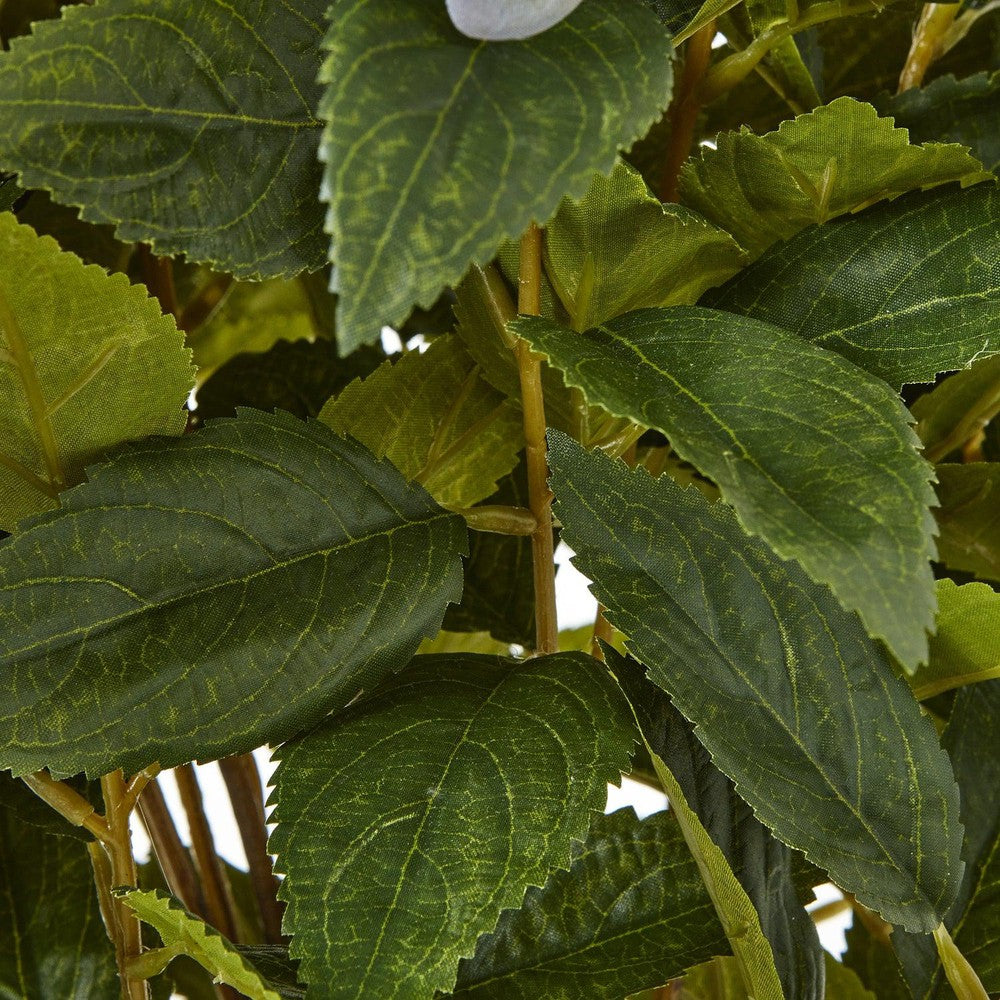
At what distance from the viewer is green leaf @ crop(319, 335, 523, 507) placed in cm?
39

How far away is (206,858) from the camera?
0.47 meters

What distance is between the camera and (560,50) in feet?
0.83

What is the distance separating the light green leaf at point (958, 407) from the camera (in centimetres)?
43

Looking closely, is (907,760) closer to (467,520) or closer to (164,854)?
(467,520)

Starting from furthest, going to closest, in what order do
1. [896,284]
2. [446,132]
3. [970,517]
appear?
[970,517] < [896,284] < [446,132]

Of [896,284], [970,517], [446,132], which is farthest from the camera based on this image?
[970,517]

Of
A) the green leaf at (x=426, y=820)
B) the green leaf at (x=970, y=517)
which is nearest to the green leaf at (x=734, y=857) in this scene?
the green leaf at (x=426, y=820)

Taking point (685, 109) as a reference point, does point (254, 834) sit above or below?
below

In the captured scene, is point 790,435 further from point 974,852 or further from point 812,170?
point 974,852

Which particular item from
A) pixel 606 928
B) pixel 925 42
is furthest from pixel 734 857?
pixel 925 42

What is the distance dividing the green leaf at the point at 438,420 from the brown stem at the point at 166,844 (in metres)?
0.15

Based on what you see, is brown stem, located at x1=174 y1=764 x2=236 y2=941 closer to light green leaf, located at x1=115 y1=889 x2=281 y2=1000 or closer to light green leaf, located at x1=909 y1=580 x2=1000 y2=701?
light green leaf, located at x1=115 y1=889 x2=281 y2=1000

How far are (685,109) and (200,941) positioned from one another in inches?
11.0

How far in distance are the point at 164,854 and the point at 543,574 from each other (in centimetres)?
19
